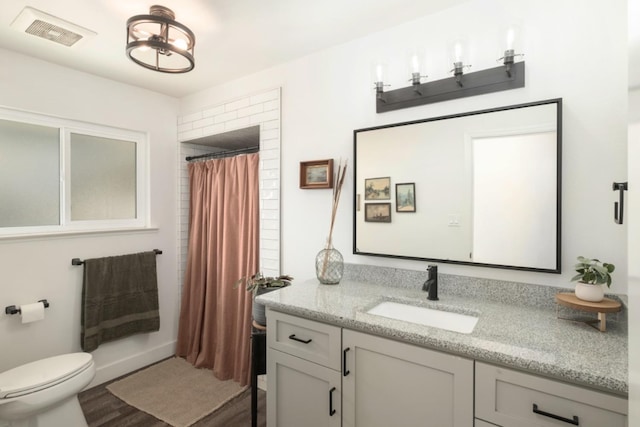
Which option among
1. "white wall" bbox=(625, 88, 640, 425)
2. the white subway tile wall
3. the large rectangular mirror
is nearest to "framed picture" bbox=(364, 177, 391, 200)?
the large rectangular mirror

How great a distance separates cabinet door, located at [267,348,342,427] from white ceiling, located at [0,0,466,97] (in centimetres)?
180

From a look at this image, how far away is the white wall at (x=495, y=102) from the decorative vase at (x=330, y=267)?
0.45 feet

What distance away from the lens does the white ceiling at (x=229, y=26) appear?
1.69 metres

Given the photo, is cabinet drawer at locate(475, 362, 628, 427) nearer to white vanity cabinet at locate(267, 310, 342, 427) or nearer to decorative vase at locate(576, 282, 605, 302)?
decorative vase at locate(576, 282, 605, 302)

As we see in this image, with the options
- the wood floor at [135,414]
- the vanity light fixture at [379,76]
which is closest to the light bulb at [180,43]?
the vanity light fixture at [379,76]

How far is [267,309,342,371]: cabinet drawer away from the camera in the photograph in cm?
144

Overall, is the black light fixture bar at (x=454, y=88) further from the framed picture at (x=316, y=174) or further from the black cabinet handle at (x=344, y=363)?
the black cabinet handle at (x=344, y=363)

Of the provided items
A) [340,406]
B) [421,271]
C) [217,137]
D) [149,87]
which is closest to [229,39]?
[217,137]

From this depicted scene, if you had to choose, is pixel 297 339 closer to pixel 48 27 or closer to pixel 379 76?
pixel 379 76

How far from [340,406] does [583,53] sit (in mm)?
1859

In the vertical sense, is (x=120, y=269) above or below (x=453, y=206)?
below

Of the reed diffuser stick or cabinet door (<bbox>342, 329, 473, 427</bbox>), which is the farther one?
the reed diffuser stick

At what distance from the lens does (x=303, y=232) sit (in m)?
2.32

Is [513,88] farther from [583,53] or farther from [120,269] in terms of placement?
[120,269]
